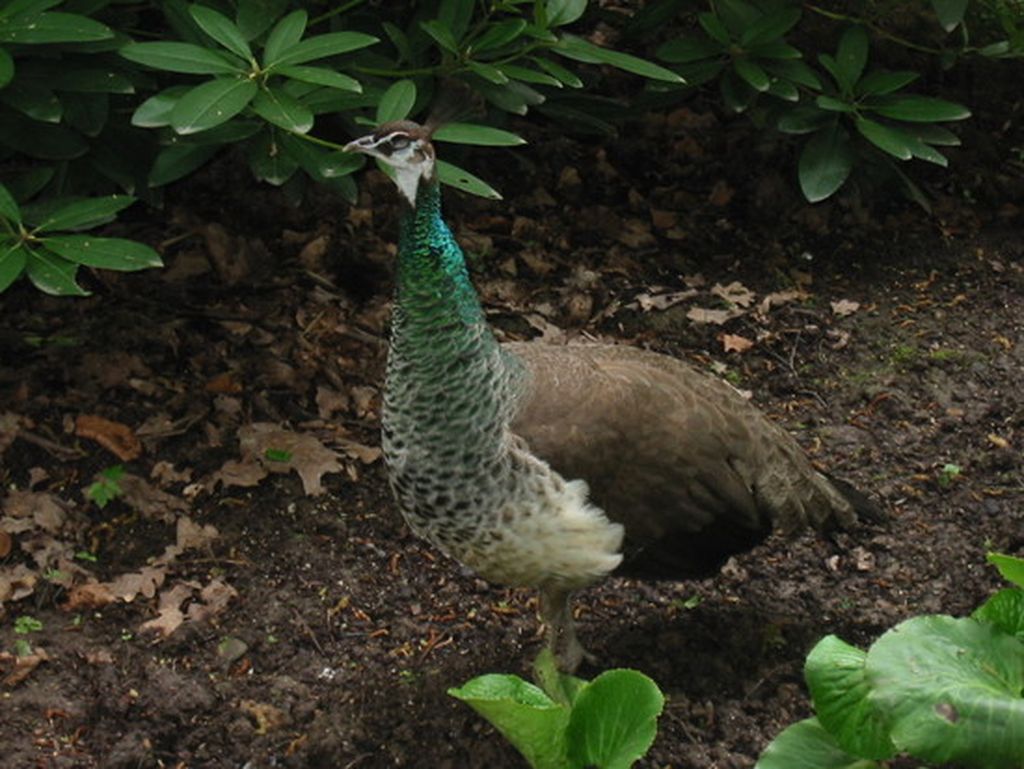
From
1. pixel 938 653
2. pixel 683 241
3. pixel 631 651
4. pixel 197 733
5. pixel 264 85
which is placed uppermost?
pixel 264 85

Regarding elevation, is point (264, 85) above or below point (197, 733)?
above

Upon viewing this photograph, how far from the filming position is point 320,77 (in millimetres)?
3770

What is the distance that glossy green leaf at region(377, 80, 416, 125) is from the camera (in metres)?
3.99

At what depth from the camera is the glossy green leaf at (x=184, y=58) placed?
3809mm

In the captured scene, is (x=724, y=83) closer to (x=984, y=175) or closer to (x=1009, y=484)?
(x=984, y=175)

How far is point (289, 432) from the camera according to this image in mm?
4672

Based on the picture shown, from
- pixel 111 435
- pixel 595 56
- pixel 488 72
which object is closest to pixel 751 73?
pixel 595 56

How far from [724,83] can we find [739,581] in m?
2.03

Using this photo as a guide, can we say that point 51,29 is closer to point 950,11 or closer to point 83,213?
point 83,213

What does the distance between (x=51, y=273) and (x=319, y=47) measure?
3.08 ft

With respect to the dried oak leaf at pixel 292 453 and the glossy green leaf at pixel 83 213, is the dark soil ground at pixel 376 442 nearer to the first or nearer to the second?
the dried oak leaf at pixel 292 453

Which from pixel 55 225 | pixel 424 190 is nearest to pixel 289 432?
pixel 55 225

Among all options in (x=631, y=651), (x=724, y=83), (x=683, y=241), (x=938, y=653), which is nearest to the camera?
(x=938, y=653)

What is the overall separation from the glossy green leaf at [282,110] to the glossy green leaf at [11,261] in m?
0.73
